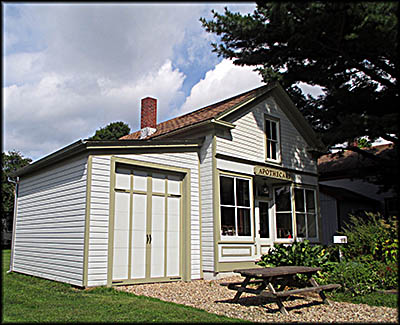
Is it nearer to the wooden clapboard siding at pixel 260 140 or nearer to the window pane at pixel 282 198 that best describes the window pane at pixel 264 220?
the window pane at pixel 282 198

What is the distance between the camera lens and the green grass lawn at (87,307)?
614cm

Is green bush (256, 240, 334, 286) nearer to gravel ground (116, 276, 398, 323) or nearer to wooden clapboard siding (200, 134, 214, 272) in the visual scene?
gravel ground (116, 276, 398, 323)

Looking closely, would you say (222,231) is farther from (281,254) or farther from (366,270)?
(366,270)

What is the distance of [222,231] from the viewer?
1184 centimetres

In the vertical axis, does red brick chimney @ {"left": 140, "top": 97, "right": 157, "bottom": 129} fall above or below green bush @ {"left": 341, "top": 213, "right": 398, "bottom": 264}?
above

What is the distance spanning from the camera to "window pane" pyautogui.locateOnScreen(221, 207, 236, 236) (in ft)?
39.1

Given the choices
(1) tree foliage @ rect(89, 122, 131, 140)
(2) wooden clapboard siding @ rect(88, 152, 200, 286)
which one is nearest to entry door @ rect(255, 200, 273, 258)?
(2) wooden clapboard siding @ rect(88, 152, 200, 286)

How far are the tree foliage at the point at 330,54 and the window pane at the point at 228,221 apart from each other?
416 centimetres

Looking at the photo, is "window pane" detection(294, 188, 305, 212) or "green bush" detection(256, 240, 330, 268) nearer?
"green bush" detection(256, 240, 330, 268)

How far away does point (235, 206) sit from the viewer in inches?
488

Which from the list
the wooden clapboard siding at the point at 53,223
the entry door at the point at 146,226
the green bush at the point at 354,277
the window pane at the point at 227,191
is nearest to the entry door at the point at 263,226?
the window pane at the point at 227,191

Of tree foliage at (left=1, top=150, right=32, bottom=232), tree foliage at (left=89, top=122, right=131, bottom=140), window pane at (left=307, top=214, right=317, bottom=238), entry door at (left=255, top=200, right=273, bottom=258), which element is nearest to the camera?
entry door at (left=255, top=200, right=273, bottom=258)

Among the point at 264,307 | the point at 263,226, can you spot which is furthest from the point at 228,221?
the point at 264,307

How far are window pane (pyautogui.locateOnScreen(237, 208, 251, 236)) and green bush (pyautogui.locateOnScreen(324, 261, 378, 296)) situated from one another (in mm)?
3526
